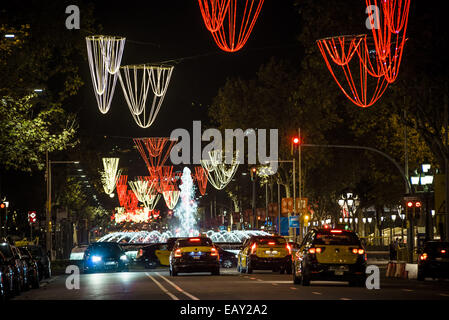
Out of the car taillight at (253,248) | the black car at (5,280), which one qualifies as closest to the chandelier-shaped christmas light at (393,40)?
the car taillight at (253,248)

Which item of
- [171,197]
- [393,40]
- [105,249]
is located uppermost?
[393,40]

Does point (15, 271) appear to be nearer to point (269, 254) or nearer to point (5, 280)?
point (5, 280)

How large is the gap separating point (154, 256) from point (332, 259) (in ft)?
83.1

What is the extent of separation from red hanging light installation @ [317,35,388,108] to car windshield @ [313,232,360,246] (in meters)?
14.7

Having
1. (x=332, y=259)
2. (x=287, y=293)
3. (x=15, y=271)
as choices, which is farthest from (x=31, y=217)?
(x=287, y=293)

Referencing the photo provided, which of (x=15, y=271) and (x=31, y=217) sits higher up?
(x=31, y=217)

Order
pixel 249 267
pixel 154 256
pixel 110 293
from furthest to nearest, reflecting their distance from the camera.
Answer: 1. pixel 154 256
2. pixel 249 267
3. pixel 110 293

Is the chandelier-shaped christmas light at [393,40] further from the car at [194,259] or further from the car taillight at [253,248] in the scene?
the car at [194,259]

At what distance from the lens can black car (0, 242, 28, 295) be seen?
2906 centimetres

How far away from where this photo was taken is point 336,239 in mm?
31188

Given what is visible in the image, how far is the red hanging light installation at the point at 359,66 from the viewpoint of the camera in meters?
45.2

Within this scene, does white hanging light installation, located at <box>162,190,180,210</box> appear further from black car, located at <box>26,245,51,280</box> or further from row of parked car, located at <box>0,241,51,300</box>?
row of parked car, located at <box>0,241,51,300</box>

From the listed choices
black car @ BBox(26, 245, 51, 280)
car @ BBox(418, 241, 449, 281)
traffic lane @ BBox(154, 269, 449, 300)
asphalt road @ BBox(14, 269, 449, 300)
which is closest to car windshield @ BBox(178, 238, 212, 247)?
black car @ BBox(26, 245, 51, 280)

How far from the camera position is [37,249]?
140 ft
